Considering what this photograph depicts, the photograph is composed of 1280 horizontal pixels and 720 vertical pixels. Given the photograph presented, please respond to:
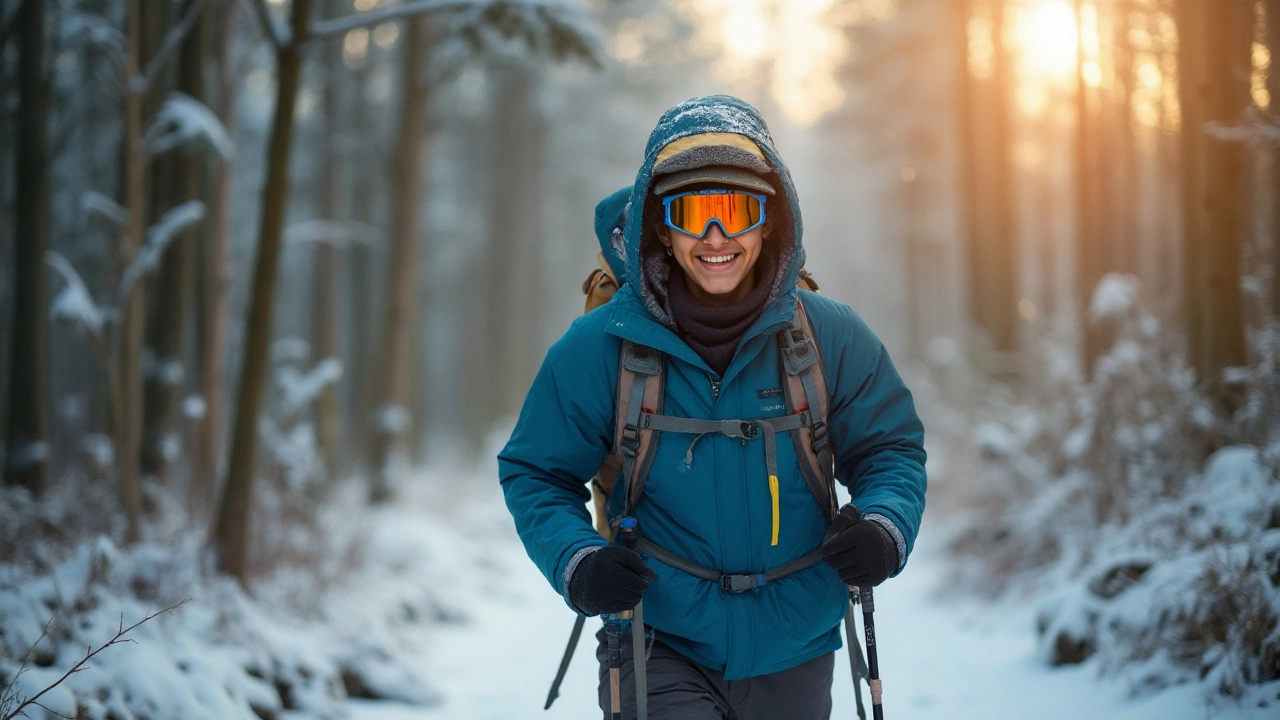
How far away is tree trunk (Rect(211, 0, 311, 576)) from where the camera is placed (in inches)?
236

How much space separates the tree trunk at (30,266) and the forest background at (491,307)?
0.03 metres

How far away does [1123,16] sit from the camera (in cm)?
1424

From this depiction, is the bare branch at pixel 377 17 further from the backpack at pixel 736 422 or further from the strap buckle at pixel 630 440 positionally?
the strap buckle at pixel 630 440

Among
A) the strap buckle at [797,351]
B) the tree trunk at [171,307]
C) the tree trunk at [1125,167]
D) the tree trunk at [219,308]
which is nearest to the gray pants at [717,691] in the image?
the strap buckle at [797,351]

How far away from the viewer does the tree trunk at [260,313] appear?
598cm

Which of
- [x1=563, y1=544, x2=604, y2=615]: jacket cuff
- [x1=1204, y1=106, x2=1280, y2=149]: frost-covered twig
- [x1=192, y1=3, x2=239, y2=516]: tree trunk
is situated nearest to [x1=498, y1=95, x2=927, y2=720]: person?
[x1=563, y1=544, x2=604, y2=615]: jacket cuff

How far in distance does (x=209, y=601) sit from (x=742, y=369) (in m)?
4.35

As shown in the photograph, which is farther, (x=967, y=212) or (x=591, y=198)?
(x=591, y=198)

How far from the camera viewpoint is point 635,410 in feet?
8.46

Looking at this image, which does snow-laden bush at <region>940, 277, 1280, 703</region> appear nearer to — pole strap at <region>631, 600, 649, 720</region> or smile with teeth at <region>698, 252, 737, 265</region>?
pole strap at <region>631, 600, 649, 720</region>

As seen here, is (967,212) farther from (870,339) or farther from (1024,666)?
(870,339)

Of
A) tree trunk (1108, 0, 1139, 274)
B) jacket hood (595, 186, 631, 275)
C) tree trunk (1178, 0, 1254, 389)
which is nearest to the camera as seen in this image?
jacket hood (595, 186, 631, 275)

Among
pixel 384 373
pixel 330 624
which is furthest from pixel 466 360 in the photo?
pixel 330 624

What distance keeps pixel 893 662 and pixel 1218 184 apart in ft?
13.5
